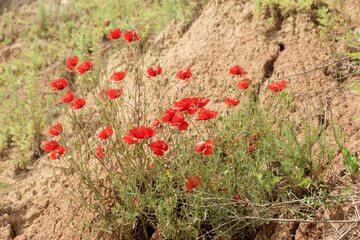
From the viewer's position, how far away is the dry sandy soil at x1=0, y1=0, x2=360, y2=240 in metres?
2.80

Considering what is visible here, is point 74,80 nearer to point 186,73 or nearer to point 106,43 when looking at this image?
point 106,43

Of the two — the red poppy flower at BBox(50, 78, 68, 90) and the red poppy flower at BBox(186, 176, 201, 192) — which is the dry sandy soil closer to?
the red poppy flower at BBox(50, 78, 68, 90)

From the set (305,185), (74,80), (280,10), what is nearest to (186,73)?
(305,185)

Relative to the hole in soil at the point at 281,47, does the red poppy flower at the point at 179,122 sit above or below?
above

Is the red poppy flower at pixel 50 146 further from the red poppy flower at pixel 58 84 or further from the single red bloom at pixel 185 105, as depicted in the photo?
the single red bloom at pixel 185 105

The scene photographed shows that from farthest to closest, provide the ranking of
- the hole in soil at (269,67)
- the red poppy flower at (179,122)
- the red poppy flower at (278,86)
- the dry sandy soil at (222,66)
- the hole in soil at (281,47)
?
the hole in soil at (281,47) → the hole in soil at (269,67) → the dry sandy soil at (222,66) → the red poppy flower at (278,86) → the red poppy flower at (179,122)

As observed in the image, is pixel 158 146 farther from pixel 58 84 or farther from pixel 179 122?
pixel 58 84

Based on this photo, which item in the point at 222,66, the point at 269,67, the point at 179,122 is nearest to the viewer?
the point at 179,122

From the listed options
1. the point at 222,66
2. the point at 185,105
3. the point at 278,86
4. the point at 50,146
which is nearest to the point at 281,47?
the point at 222,66

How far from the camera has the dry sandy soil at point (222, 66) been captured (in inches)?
110

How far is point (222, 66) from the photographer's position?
344 centimetres

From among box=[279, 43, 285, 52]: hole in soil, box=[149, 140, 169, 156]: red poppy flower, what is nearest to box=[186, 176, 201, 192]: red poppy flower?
box=[149, 140, 169, 156]: red poppy flower

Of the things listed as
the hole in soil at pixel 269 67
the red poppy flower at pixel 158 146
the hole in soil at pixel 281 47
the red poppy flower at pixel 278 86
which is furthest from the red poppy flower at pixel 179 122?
the hole in soil at pixel 281 47

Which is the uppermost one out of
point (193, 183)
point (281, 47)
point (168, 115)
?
point (168, 115)
